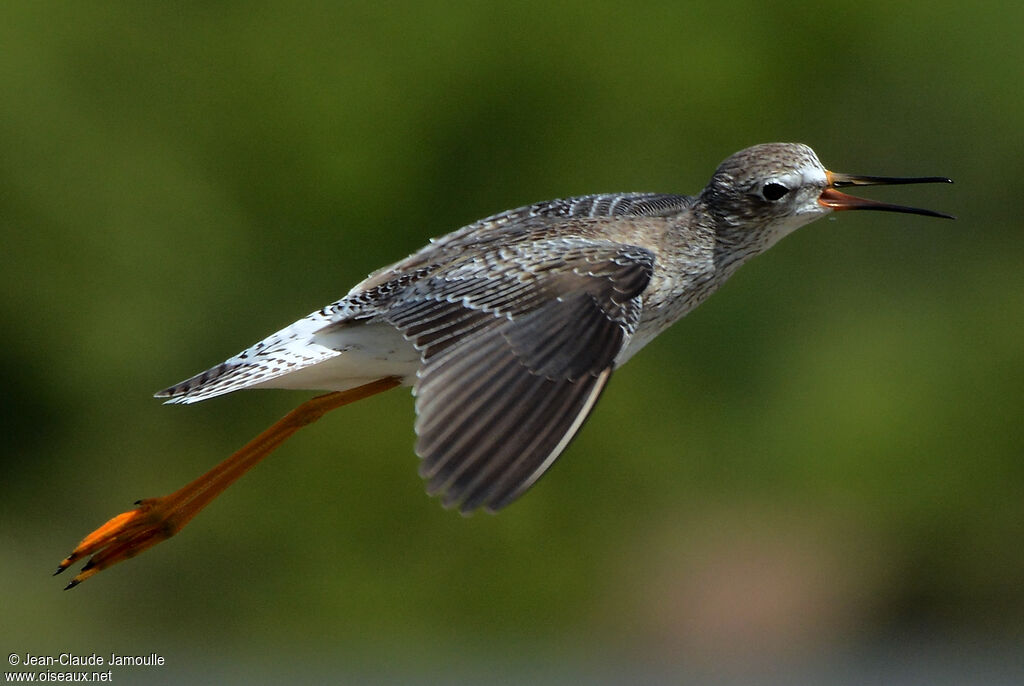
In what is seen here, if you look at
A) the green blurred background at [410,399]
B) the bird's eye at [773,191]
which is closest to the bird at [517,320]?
the bird's eye at [773,191]

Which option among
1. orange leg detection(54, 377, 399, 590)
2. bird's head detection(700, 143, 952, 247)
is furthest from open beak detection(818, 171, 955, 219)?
orange leg detection(54, 377, 399, 590)

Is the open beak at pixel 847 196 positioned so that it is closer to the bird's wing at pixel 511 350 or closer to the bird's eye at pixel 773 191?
the bird's eye at pixel 773 191

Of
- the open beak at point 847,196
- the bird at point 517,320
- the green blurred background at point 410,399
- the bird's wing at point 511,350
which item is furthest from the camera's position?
the green blurred background at point 410,399

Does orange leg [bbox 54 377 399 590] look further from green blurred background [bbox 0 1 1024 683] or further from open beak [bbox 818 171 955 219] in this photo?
green blurred background [bbox 0 1 1024 683]

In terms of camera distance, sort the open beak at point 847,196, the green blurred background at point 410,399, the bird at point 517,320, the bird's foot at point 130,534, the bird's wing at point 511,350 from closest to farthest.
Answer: the bird's wing at point 511,350
the bird at point 517,320
the open beak at point 847,196
the bird's foot at point 130,534
the green blurred background at point 410,399

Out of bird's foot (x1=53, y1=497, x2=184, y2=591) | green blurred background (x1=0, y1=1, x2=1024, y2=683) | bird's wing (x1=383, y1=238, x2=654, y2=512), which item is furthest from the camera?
green blurred background (x1=0, y1=1, x2=1024, y2=683)

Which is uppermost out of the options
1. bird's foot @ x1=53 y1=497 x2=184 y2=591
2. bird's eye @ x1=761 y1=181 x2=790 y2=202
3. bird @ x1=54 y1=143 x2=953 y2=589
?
bird's eye @ x1=761 y1=181 x2=790 y2=202

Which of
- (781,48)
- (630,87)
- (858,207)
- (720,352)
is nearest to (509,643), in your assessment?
(720,352)

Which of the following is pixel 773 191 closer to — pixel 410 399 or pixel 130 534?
pixel 130 534
